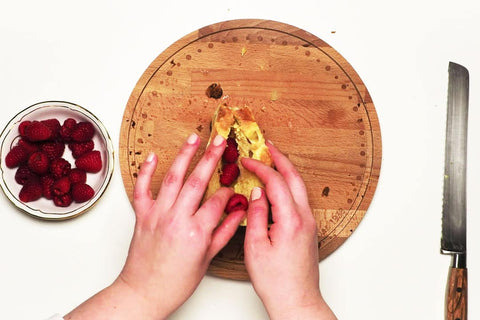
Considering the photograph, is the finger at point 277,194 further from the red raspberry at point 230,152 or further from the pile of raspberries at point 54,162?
the pile of raspberries at point 54,162

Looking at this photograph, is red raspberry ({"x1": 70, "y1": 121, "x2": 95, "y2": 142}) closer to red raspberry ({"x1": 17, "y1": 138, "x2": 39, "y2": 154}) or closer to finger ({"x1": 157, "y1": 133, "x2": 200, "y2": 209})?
red raspberry ({"x1": 17, "y1": 138, "x2": 39, "y2": 154})

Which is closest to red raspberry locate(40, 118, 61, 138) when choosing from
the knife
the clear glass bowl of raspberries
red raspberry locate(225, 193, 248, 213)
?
the clear glass bowl of raspberries

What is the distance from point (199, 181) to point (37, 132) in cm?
47

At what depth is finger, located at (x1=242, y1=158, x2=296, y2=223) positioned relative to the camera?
3.98 feet

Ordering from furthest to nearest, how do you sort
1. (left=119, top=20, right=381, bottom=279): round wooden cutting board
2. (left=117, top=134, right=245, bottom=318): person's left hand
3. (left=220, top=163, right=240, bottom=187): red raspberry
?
(left=119, top=20, right=381, bottom=279): round wooden cutting board < (left=220, top=163, right=240, bottom=187): red raspberry < (left=117, top=134, right=245, bottom=318): person's left hand

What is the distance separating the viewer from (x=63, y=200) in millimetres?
1386

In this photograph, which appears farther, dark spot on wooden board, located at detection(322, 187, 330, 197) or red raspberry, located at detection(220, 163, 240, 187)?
dark spot on wooden board, located at detection(322, 187, 330, 197)

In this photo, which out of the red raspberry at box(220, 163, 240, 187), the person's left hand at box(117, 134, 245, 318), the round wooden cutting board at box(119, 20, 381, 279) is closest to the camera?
the person's left hand at box(117, 134, 245, 318)

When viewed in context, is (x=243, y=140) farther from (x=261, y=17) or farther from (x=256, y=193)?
(x=261, y=17)

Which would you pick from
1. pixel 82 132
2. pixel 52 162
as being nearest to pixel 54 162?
pixel 52 162

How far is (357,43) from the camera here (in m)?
1.51

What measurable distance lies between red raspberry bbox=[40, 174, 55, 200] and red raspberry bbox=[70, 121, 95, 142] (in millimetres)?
122

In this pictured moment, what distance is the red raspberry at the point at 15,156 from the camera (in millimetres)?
1367

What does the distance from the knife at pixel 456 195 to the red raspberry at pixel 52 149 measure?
1.09m
